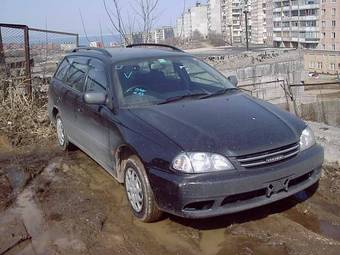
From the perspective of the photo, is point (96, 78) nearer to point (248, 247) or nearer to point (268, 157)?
point (268, 157)

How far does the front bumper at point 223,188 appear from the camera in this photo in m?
3.31

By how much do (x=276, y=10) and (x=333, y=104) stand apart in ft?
293

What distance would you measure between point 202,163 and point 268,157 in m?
0.57

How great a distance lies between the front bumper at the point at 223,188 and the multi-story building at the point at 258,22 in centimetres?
10191

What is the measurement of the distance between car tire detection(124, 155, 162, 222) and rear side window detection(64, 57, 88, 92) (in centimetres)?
170

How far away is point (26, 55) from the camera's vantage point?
9328 millimetres

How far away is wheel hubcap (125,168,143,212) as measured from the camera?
12.8ft

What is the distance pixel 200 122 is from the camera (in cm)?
375

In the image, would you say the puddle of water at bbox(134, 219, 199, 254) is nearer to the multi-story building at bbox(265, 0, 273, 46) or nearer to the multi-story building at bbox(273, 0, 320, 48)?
the multi-story building at bbox(273, 0, 320, 48)

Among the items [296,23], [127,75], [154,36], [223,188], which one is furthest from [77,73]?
[296,23]

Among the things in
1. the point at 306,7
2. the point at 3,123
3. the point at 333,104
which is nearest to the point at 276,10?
the point at 306,7

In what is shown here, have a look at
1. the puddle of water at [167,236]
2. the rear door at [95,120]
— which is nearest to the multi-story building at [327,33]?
the rear door at [95,120]

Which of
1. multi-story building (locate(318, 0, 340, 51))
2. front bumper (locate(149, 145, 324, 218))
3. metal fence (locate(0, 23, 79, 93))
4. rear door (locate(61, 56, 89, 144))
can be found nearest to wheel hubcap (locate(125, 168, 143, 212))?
front bumper (locate(149, 145, 324, 218))

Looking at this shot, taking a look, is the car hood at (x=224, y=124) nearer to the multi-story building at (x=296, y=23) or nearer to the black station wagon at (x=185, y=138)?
the black station wagon at (x=185, y=138)
